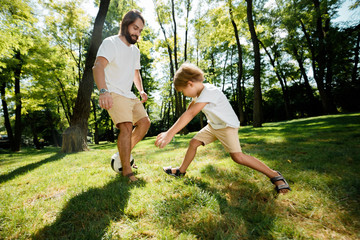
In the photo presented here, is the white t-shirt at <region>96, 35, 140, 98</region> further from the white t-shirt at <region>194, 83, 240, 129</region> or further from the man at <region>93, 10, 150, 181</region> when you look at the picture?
the white t-shirt at <region>194, 83, 240, 129</region>

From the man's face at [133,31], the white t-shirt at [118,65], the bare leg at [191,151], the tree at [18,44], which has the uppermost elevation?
the tree at [18,44]

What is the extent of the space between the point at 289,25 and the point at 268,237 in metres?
18.2

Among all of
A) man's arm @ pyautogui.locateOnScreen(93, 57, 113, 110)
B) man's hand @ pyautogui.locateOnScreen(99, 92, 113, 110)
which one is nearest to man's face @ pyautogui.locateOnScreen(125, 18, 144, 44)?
man's arm @ pyautogui.locateOnScreen(93, 57, 113, 110)

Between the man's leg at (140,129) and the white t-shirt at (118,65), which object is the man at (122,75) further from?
the man's leg at (140,129)

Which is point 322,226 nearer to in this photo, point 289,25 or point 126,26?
point 126,26

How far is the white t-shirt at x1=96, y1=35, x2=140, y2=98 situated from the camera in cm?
251

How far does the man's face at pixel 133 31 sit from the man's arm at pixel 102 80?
0.62m

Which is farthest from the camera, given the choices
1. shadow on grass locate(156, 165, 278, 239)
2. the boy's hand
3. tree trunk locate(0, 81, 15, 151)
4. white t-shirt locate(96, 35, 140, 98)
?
tree trunk locate(0, 81, 15, 151)

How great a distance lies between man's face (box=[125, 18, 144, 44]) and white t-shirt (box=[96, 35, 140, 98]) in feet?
0.45

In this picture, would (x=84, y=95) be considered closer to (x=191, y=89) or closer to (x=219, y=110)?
(x=191, y=89)

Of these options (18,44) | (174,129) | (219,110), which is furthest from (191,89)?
(18,44)

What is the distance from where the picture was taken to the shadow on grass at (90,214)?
4.51 feet

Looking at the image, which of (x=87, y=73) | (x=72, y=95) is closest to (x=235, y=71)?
(x=72, y=95)

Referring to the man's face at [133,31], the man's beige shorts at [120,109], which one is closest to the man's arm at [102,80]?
the man's beige shorts at [120,109]
